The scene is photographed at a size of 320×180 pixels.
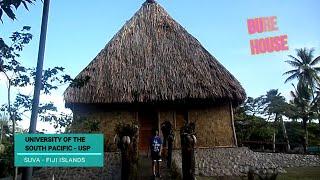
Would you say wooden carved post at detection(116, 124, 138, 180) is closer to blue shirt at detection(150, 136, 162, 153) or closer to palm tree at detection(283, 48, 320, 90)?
blue shirt at detection(150, 136, 162, 153)

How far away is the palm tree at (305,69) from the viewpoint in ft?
114

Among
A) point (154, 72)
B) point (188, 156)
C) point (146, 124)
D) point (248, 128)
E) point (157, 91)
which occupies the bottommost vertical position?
point (188, 156)

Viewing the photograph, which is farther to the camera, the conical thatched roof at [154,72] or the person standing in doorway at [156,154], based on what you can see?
the conical thatched roof at [154,72]

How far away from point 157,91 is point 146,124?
1713 mm

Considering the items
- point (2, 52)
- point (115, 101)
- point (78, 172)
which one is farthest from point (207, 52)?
point (2, 52)

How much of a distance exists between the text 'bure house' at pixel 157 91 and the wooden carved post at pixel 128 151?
6.14 m

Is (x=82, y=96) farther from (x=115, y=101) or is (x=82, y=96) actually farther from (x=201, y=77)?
(x=201, y=77)

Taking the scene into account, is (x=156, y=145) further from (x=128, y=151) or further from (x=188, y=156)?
(x=128, y=151)

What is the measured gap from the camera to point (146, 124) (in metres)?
15.4

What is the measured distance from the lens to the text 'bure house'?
47.5ft

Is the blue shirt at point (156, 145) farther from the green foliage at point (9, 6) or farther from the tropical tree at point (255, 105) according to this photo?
the tropical tree at point (255, 105)

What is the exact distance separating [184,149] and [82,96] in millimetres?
6643

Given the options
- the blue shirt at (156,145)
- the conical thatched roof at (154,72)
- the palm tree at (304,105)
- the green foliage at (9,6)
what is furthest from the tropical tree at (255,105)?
the green foliage at (9,6)

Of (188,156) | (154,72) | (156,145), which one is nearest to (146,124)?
(154,72)
